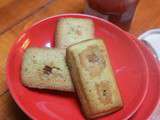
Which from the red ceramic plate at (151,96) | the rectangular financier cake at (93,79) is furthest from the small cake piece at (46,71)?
the red ceramic plate at (151,96)

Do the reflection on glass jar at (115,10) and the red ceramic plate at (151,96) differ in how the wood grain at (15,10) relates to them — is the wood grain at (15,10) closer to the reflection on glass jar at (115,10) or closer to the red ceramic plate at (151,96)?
the reflection on glass jar at (115,10)

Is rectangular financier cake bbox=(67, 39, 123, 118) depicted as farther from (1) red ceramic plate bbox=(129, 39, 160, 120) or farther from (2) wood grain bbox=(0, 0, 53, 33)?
(2) wood grain bbox=(0, 0, 53, 33)

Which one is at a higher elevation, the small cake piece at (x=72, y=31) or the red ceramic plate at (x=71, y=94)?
the small cake piece at (x=72, y=31)

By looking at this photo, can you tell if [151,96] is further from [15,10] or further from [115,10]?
[15,10]

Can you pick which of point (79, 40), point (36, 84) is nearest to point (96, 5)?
point (79, 40)

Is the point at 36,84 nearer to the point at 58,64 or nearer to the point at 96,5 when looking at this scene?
the point at 58,64

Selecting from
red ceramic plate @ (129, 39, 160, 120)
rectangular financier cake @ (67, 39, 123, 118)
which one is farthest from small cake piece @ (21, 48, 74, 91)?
red ceramic plate @ (129, 39, 160, 120)

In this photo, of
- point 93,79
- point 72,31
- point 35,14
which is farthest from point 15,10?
point 93,79
